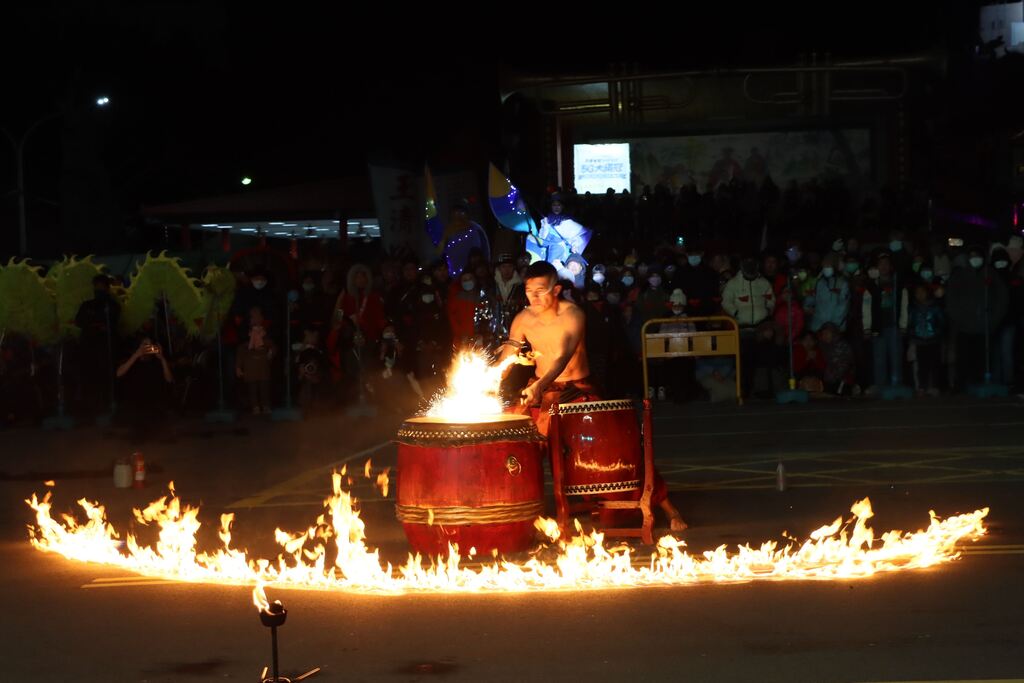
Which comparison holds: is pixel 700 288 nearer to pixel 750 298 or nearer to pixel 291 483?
pixel 750 298

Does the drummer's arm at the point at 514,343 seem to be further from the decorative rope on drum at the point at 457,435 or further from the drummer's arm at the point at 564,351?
the decorative rope on drum at the point at 457,435

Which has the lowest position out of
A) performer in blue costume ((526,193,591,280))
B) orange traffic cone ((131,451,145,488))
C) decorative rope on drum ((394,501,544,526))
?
orange traffic cone ((131,451,145,488))

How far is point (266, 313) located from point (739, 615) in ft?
44.4

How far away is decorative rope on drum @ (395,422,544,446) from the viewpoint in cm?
905

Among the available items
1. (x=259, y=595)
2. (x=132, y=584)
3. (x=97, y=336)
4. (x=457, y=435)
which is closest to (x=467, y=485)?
(x=457, y=435)

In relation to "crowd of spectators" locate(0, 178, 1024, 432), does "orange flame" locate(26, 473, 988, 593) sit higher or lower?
lower

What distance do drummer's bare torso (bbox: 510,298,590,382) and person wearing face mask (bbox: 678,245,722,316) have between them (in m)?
10.4

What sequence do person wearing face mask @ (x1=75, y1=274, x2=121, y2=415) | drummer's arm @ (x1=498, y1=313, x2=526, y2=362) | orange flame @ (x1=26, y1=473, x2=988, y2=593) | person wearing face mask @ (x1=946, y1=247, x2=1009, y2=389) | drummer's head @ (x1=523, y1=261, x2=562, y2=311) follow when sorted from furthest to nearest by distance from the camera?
person wearing face mask @ (x1=946, y1=247, x2=1009, y2=389)
person wearing face mask @ (x1=75, y1=274, x2=121, y2=415)
drummer's head @ (x1=523, y1=261, x2=562, y2=311)
drummer's arm @ (x1=498, y1=313, x2=526, y2=362)
orange flame @ (x1=26, y1=473, x2=988, y2=593)

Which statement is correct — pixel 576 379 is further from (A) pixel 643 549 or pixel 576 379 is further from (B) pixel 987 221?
(B) pixel 987 221

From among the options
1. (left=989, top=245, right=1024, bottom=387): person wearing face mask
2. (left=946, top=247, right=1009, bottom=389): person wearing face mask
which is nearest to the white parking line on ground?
(left=946, top=247, right=1009, bottom=389): person wearing face mask

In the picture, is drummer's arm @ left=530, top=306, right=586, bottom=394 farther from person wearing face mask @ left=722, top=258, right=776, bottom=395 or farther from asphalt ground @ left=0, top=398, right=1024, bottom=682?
person wearing face mask @ left=722, top=258, right=776, bottom=395

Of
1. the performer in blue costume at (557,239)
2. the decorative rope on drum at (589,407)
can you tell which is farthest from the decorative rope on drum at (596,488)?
the performer in blue costume at (557,239)

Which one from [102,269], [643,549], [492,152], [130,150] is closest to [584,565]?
[643,549]

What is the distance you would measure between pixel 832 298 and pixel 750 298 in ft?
3.47
